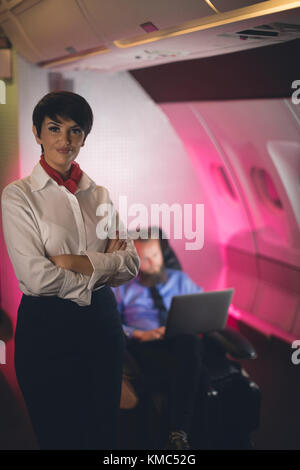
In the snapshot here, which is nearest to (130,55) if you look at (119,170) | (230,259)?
(119,170)

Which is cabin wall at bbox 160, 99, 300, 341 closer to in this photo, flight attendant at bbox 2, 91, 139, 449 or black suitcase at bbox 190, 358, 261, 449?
black suitcase at bbox 190, 358, 261, 449

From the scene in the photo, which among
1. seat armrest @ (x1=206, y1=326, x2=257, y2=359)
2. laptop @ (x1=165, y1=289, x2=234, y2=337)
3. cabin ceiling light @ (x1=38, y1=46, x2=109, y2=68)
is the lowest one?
seat armrest @ (x1=206, y1=326, x2=257, y2=359)

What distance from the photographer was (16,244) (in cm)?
180

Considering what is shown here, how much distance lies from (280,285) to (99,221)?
2.41 meters

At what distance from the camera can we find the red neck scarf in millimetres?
1886

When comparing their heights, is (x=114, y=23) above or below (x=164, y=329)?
above

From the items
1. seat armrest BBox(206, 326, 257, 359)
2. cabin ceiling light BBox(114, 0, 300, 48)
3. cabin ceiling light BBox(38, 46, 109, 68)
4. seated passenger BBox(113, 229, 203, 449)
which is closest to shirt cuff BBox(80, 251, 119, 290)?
seated passenger BBox(113, 229, 203, 449)

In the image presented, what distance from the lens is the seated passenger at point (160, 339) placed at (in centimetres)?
268

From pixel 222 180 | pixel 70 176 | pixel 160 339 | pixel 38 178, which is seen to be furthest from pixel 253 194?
pixel 38 178

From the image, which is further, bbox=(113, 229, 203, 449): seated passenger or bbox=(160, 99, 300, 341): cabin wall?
bbox=(160, 99, 300, 341): cabin wall

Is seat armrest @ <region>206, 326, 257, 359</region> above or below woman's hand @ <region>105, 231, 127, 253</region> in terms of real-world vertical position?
below

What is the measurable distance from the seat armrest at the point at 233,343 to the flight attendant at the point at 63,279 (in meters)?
1.12

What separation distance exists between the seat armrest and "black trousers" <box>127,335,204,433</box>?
13cm

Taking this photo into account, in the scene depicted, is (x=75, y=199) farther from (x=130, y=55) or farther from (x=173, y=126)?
(x=173, y=126)
